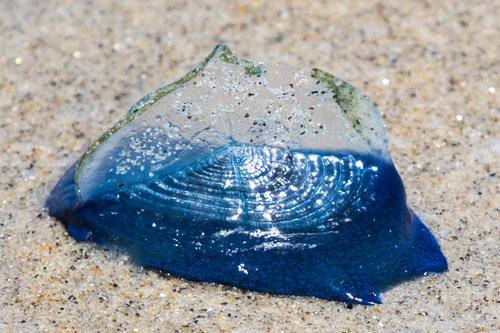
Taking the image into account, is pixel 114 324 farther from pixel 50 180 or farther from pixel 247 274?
pixel 50 180

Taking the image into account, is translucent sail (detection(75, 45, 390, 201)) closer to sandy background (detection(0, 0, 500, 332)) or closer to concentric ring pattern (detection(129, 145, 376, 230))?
concentric ring pattern (detection(129, 145, 376, 230))

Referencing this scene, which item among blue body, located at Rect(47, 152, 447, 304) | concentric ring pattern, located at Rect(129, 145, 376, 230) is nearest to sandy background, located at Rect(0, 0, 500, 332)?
blue body, located at Rect(47, 152, 447, 304)

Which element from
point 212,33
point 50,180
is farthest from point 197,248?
point 212,33

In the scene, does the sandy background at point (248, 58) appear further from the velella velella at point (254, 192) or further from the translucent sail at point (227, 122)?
the translucent sail at point (227, 122)

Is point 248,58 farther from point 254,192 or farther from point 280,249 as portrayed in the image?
point 280,249

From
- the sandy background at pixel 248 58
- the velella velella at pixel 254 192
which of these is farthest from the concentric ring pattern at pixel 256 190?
the sandy background at pixel 248 58

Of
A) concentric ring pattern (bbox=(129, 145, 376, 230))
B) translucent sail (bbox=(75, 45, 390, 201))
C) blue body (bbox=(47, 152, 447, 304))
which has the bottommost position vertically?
blue body (bbox=(47, 152, 447, 304))

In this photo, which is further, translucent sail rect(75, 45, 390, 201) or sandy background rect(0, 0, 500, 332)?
translucent sail rect(75, 45, 390, 201)

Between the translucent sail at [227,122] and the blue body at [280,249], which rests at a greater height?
the translucent sail at [227,122]
